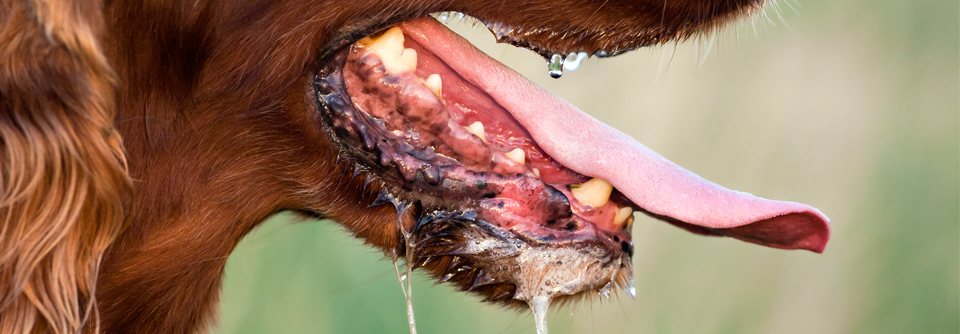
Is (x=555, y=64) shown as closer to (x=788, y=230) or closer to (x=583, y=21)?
(x=583, y=21)

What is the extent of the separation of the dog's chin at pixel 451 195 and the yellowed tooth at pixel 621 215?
30mm

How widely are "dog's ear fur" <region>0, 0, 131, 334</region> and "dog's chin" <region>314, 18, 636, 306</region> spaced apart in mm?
258

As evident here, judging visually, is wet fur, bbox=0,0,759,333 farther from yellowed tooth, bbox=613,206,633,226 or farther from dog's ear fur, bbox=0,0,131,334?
yellowed tooth, bbox=613,206,633,226

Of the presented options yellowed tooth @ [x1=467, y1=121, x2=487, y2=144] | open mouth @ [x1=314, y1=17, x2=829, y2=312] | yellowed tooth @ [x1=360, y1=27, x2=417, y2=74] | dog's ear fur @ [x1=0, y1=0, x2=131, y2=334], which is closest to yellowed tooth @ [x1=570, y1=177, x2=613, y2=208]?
open mouth @ [x1=314, y1=17, x2=829, y2=312]

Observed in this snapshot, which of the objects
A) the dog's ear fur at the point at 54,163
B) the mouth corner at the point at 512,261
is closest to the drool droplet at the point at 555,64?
the mouth corner at the point at 512,261

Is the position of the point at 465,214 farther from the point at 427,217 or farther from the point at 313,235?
the point at 313,235

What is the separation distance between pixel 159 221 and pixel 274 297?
123cm

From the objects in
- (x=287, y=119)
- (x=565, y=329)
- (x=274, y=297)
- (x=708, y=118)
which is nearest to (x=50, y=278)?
(x=287, y=119)

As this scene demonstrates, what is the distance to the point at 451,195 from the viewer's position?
938 millimetres

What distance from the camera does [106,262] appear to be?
2.99ft

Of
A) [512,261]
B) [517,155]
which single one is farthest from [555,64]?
[512,261]

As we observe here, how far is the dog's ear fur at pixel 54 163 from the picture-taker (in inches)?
28.0

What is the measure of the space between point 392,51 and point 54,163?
42 centimetres

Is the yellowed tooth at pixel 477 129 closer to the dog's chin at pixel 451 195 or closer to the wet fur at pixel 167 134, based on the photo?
the dog's chin at pixel 451 195
